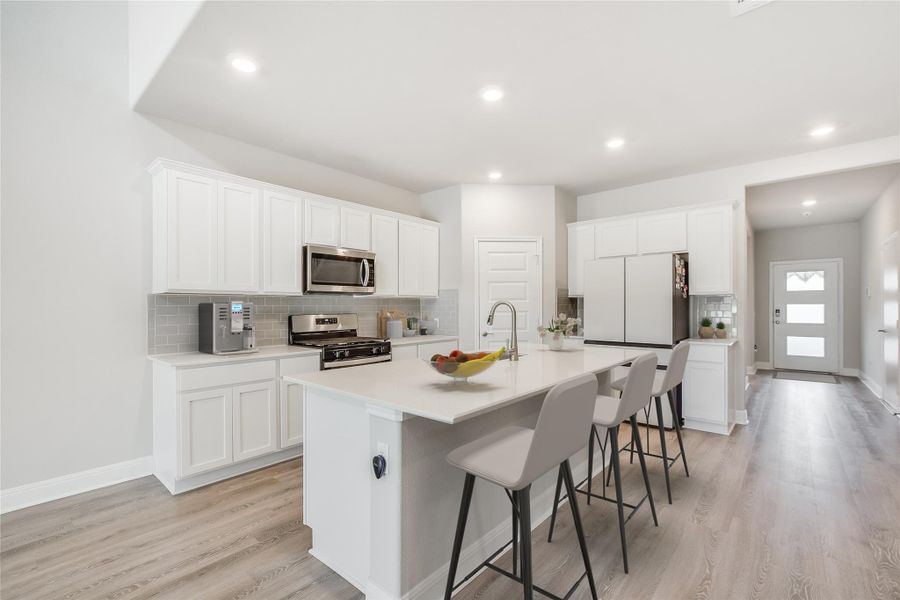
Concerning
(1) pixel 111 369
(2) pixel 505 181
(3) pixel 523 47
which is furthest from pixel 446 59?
(1) pixel 111 369

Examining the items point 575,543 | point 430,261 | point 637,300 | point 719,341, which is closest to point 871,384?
point 719,341

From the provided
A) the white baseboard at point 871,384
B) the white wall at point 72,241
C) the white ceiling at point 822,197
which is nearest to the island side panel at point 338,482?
the white wall at point 72,241

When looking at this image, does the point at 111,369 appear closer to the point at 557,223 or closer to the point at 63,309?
the point at 63,309

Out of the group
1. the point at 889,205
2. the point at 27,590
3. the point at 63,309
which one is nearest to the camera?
the point at 27,590

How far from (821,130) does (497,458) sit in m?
3.94

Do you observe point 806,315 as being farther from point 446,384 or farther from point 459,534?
point 459,534

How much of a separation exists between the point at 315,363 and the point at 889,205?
21.4ft

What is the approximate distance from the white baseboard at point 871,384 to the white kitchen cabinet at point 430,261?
5794mm

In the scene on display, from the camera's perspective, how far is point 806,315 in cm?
755

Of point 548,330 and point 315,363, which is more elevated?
point 548,330

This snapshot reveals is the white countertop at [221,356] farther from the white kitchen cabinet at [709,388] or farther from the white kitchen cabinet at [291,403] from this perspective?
the white kitchen cabinet at [709,388]

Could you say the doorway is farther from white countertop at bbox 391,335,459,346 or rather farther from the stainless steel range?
the stainless steel range

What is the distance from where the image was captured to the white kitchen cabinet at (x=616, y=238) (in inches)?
193

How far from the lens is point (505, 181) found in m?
5.04
